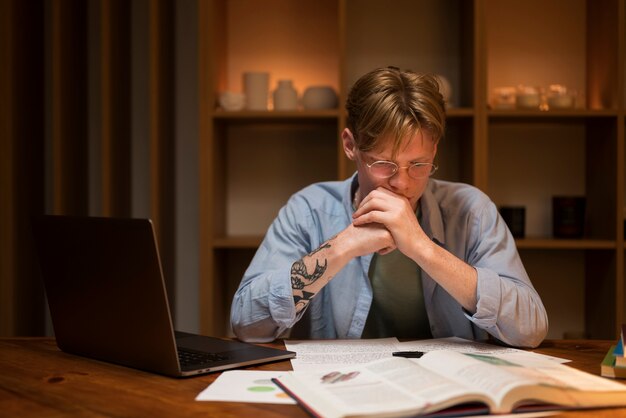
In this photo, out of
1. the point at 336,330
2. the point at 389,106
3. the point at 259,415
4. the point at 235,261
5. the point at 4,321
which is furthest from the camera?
the point at 235,261

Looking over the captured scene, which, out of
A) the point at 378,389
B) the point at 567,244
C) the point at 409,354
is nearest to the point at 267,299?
the point at 409,354

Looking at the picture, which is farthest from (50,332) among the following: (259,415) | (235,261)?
(259,415)

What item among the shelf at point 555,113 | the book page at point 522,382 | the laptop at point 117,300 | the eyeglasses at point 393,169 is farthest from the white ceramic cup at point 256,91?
the book page at point 522,382

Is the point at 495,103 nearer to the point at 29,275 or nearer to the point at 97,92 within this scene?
the point at 97,92

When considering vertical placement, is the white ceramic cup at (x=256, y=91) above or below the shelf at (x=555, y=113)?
above

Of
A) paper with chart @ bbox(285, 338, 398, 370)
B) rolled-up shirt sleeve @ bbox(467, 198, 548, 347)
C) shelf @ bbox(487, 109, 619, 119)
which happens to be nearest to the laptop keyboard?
paper with chart @ bbox(285, 338, 398, 370)

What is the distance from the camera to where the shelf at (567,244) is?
2760 mm

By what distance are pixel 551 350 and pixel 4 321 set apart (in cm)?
208

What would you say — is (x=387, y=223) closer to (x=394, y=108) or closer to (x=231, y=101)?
(x=394, y=108)

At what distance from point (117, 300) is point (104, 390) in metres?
0.16

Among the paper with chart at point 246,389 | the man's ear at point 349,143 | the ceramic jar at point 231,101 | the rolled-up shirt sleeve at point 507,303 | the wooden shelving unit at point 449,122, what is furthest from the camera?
the wooden shelving unit at point 449,122

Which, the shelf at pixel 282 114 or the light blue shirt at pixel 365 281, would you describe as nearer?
the light blue shirt at pixel 365 281

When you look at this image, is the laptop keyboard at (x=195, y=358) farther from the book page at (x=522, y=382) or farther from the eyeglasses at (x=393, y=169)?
the eyeglasses at (x=393, y=169)

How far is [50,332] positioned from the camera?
11.0 feet
